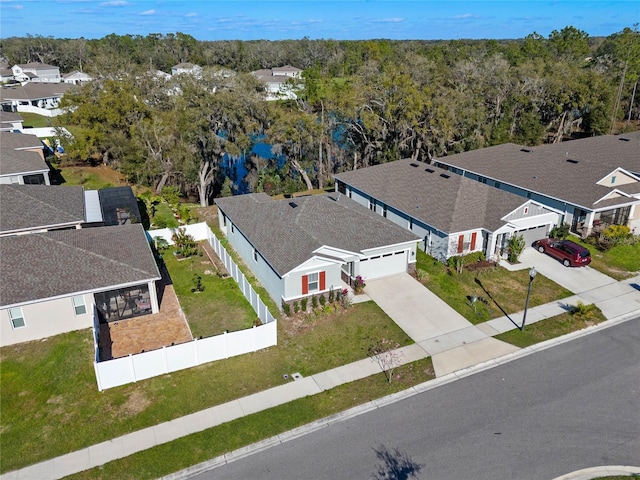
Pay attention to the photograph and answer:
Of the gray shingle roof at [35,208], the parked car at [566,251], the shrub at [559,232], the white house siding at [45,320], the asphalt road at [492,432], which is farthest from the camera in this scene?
the shrub at [559,232]

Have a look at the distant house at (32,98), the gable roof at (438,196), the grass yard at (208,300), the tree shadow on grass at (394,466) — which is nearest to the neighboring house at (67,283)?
the grass yard at (208,300)

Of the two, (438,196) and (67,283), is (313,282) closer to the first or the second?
(67,283)

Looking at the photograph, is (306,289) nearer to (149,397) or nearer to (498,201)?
(149,397)

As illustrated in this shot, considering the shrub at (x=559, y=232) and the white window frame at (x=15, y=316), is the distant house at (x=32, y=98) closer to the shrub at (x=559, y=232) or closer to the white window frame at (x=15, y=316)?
the white window frame at (x=15, y=316)

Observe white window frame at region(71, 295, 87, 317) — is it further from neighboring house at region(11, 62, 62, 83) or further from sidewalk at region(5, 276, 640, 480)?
neighboring house at region(11, 62, 62, 83)

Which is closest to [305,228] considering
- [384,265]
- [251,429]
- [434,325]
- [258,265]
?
[258,265]

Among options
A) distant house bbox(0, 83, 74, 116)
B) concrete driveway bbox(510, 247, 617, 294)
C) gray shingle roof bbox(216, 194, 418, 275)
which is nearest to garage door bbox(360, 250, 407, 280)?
gray shingle roof bbox(216, 194, 418, 275)

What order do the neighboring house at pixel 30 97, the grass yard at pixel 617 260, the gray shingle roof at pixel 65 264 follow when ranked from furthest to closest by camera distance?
the neighboring house at pixel 30 97
the grass yard at pixel 617 260
the gray shingle roof at pixel 65 264
